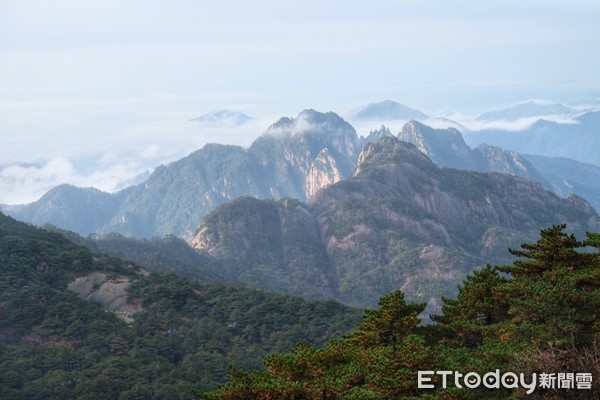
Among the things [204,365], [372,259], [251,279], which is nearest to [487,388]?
[204,365]

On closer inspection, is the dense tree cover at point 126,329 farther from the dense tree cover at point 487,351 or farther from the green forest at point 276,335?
the dense tree cover at point 487,351

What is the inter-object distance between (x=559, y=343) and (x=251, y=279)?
144980 mm

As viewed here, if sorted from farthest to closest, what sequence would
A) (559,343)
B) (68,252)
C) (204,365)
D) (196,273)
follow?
(196,273)
(68,252)
(204,365)
(559,343)

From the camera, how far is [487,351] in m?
33.2

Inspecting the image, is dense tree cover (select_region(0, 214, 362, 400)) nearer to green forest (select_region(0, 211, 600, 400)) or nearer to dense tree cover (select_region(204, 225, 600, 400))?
green forest (select_region(0, 211, 600, 400))

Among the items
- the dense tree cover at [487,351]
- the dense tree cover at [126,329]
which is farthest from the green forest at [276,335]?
the dense tree cover at [126,329]

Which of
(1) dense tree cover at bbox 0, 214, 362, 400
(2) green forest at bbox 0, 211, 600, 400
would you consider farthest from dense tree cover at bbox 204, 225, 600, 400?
(1) dense tree cover at bbox 0, 214, 362, 400

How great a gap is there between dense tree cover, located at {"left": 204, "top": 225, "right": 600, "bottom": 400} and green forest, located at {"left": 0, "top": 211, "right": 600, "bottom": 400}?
71 millimetres

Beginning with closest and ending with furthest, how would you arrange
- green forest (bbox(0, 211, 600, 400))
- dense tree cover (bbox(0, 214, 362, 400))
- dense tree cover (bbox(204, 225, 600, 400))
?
dense tree cover (bbox(204, 225, 600, 400)), green forest (bbox(0, 211, 600, 400)), dense tree cover (bbox(0, 214, 362, 400))

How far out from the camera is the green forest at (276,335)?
101 feet

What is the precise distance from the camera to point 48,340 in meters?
84.8

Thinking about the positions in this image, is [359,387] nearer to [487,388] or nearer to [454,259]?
[487,388]

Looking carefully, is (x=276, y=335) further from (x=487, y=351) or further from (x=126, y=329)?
(x=487, y=351)

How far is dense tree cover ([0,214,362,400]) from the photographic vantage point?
66250mm
